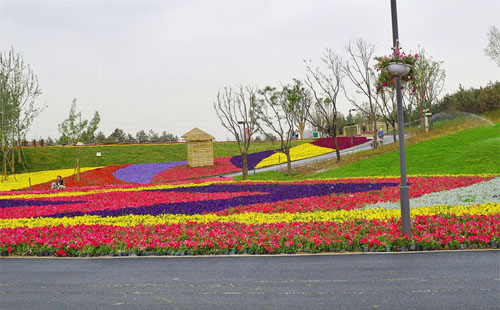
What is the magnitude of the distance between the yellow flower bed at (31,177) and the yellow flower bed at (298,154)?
2067cm

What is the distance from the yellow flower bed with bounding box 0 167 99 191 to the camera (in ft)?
118

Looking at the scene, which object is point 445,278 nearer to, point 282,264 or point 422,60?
point 282,264

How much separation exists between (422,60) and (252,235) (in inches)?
1997

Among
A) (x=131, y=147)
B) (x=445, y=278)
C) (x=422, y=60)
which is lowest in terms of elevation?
(x=445, y=278)

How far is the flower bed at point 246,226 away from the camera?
9.57m

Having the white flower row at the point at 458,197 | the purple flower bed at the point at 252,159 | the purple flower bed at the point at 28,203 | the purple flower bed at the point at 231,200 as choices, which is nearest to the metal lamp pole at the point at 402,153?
the white flower row at the point at 458,197

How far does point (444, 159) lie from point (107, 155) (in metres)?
41.4

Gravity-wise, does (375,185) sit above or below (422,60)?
below

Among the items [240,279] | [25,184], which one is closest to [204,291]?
[240,279]

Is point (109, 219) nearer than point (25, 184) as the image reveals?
Yes

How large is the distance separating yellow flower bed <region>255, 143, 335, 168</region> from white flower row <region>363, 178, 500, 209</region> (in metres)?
29.3

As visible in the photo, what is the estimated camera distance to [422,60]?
175 ft

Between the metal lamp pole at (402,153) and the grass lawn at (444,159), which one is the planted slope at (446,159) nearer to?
the grass lawn at (444,159)

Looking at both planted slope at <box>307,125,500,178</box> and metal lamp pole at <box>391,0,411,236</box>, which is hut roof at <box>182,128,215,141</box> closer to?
planted slope at <box>307,125,500,178</box>
